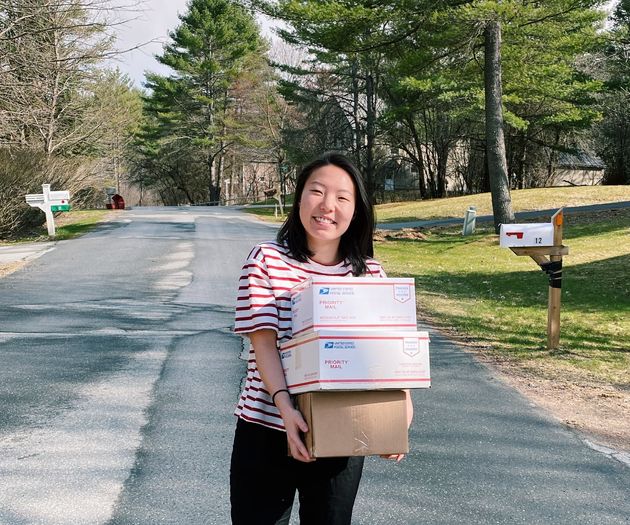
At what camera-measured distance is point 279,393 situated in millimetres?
1896

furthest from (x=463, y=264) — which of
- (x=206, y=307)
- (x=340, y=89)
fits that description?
(x=340, y=89)

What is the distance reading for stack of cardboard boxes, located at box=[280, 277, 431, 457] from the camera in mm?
1811

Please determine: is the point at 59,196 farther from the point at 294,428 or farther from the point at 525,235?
the point at 294,428

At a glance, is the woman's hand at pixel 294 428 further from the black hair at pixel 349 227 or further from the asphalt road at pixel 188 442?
the asphalt road at pixel 188 442

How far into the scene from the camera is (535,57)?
2038 cm

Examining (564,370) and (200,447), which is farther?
(564,370)

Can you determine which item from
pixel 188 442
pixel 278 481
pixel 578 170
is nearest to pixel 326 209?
pixel 278 481

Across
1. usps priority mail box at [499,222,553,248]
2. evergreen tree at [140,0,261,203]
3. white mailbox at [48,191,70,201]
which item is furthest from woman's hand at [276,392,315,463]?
evergreen tree at [140,0,261,203]

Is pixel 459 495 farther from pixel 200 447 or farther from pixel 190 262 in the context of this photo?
pixel 190 262

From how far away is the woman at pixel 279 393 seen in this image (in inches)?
77.2

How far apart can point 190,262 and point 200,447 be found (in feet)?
34.4

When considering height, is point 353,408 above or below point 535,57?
below

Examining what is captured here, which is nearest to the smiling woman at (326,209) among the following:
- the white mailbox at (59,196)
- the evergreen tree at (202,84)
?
the white mailbox at (59,196)

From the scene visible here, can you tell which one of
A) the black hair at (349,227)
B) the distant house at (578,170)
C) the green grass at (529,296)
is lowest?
the green grass at (529,296)
